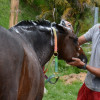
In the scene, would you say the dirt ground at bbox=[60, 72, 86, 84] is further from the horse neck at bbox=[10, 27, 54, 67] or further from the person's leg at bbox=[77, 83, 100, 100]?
the horse neck at bbox=[10, 27, 54, 67]

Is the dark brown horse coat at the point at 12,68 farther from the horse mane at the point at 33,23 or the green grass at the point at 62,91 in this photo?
the green grass at the point at 62,91

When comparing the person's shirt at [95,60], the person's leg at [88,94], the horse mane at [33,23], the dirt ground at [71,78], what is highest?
the horse mane at [33,23]

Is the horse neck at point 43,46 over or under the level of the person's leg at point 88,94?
over

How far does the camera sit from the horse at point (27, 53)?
1829mm

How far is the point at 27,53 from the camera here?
2.21 metres

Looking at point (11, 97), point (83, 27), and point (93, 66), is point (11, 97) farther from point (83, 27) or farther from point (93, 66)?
point (83, 27)

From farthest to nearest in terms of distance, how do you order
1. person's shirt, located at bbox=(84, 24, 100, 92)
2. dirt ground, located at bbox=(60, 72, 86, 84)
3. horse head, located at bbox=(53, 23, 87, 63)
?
dirt ground, located at bbox=(60, 72, 86, 84) → person's shirt, located at bbox=(84, 24, 100, 92) → horse head, located at bbox=(53, 23, 87, 63)

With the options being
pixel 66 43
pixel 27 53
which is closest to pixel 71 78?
pixel 66 43

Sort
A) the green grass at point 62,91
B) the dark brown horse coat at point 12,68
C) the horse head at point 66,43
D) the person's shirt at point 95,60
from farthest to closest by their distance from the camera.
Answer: the green grass at point 62,91 → the person's shirt at point 95,60 → the horse head at point 66,43 → the dark brown horse coat at point 12,68

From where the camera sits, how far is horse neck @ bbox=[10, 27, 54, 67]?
286 centimetres

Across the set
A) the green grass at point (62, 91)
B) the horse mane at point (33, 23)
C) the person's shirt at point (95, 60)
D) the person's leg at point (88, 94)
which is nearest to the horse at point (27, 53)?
the horse mane at point (33, 23)

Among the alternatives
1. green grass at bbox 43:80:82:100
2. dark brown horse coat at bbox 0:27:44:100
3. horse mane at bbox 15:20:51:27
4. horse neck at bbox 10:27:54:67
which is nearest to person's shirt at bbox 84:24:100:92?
horse neck at bbox 10:27:54:67

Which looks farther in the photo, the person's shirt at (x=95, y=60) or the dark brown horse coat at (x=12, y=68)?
the person's shirt at (x=95, y=60)

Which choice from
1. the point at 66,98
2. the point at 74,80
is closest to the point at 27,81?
the point at 66,98
